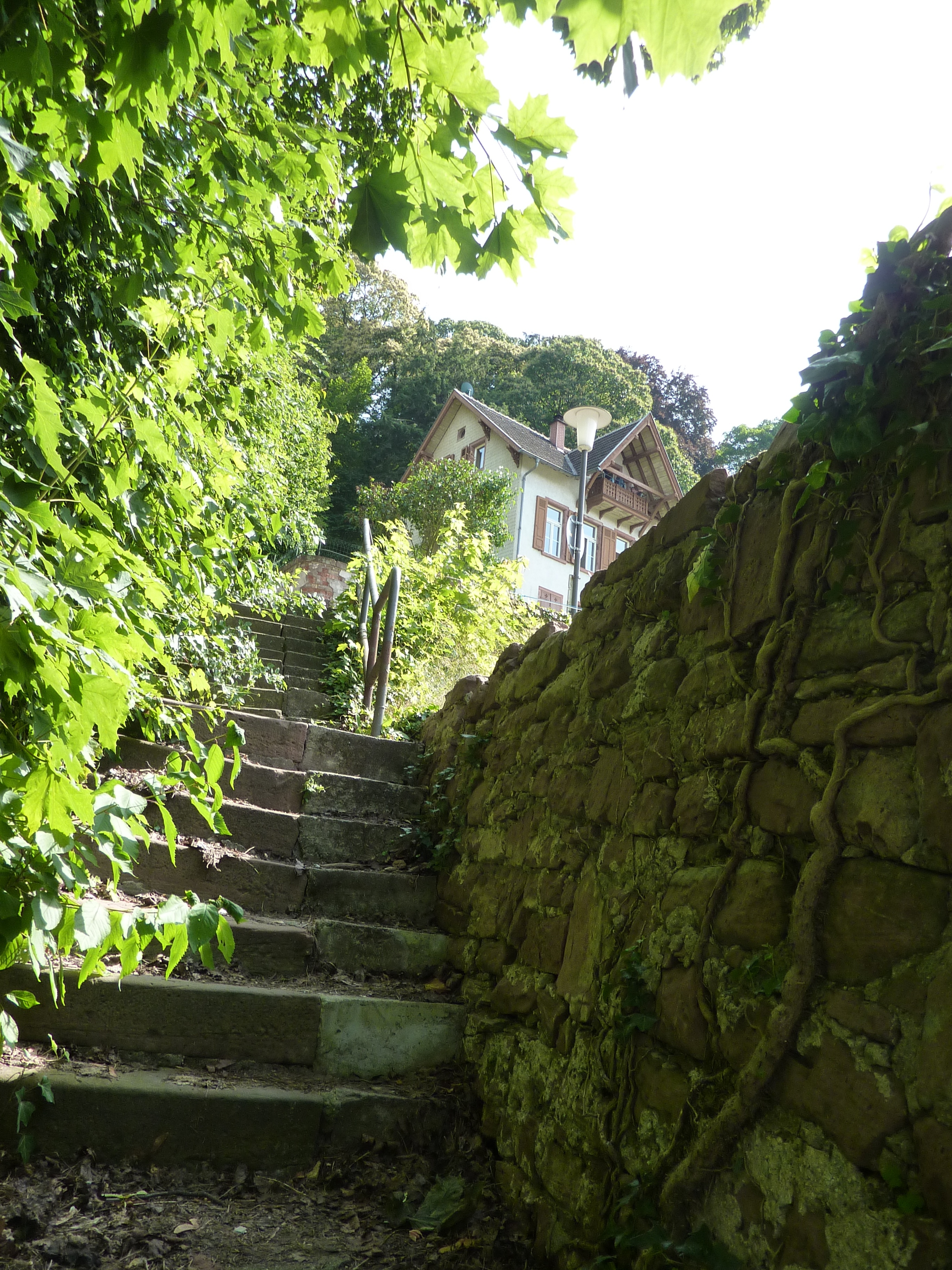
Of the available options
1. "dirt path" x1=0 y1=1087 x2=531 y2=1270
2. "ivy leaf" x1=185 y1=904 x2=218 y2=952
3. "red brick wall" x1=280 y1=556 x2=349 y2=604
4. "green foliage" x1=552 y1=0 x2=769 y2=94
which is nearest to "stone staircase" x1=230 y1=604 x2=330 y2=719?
"dirt path" x1=0 y1=1087 x2=531 y2=1270

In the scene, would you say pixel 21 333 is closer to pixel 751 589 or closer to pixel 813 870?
pixel 751 589

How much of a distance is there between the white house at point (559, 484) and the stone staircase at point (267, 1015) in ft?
42.0

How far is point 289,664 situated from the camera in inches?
239

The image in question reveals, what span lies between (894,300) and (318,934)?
2.44 metres

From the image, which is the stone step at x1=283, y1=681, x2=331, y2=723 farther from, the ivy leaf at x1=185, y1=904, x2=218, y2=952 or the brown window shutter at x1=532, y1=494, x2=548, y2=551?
the brown window shutter at x1=532, y1=494, x2=548, y2=551

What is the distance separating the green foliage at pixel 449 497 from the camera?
15398 millimetres

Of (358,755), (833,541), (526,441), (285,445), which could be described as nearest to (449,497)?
(526,441)

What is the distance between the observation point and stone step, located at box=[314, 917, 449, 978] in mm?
2789

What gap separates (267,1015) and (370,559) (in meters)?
3.47

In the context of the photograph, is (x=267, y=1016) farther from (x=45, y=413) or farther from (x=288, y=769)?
(x=45, y=413)

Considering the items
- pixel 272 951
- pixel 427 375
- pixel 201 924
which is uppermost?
pixel 427 375

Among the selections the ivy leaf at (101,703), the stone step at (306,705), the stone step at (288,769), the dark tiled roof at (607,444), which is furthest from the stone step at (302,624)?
the dark tiled roof at (607,444)

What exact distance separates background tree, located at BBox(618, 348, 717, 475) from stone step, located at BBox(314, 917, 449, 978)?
2263cm

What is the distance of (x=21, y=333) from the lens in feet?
6.89
